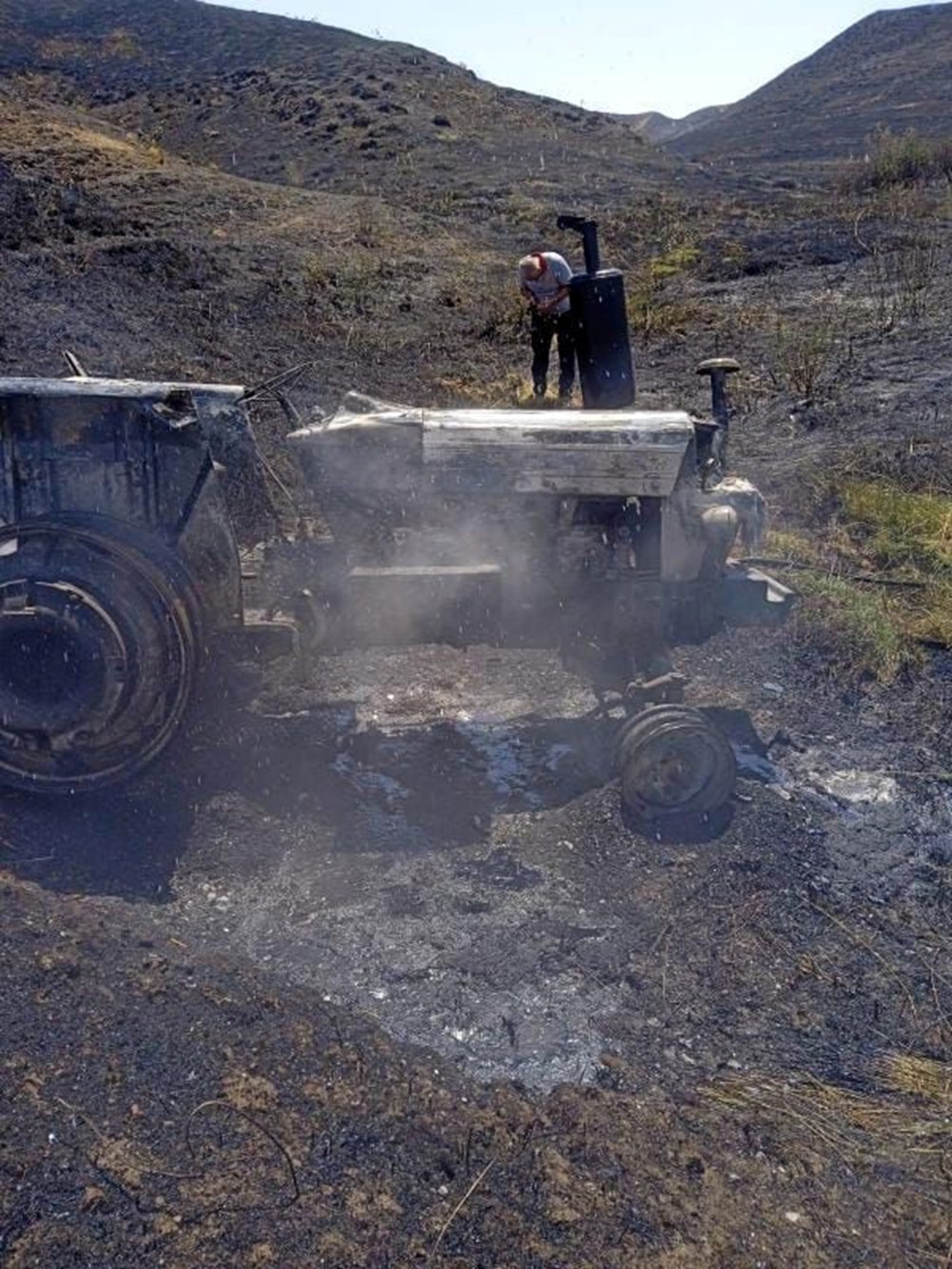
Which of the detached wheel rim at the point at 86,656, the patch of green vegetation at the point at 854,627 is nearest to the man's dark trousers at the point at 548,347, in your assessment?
the patch of green vegetation at the point at 854,627

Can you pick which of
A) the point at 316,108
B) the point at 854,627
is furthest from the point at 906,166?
the point at 854,627

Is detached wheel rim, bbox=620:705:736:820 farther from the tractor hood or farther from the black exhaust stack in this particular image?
the black exhaust stack

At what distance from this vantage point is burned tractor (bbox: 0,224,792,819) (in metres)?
4.82

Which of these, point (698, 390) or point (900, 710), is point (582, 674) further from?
point (698, 390)

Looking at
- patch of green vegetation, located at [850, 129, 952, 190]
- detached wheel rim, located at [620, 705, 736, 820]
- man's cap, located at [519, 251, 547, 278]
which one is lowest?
detached wheel rim, located at [620, 705, 736, 820]

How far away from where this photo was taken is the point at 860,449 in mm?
10320

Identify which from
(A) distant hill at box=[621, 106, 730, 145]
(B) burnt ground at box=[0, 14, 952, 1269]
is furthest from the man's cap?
(A) distant hill at box=[621, 106, 730, 145]

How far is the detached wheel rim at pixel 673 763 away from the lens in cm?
518

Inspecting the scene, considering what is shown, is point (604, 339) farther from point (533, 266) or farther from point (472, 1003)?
point (472, 1003)

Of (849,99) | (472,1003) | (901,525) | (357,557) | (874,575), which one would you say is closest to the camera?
(472,1003)

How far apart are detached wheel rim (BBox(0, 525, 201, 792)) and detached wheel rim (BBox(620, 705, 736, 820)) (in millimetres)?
2187

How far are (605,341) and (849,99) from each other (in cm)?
3933

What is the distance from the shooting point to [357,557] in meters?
5.42

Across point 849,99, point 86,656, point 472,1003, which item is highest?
point 849,99
